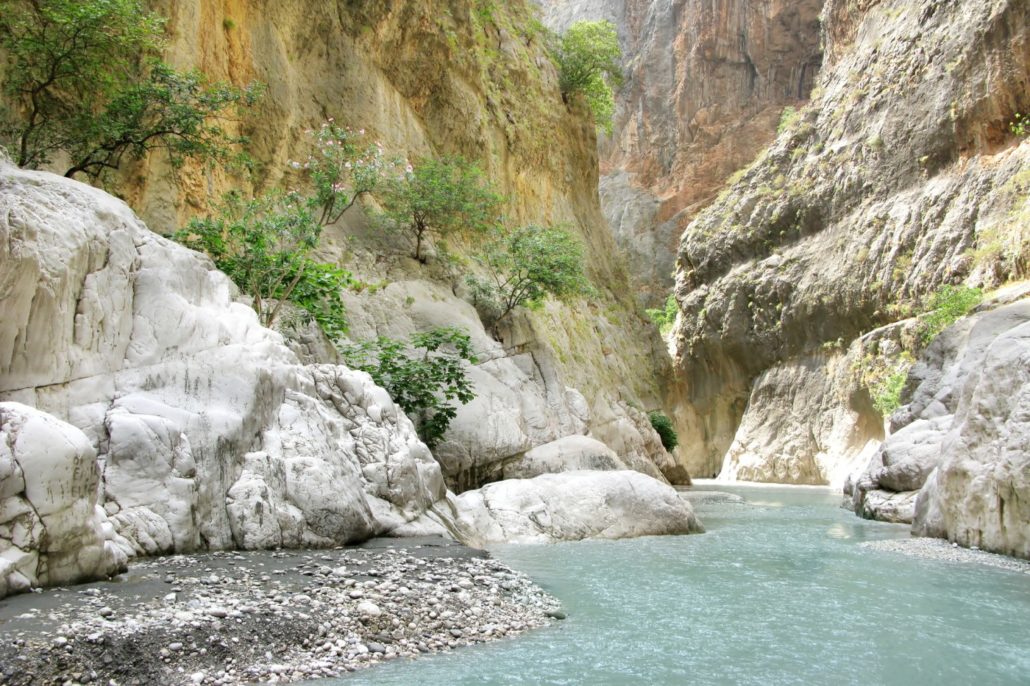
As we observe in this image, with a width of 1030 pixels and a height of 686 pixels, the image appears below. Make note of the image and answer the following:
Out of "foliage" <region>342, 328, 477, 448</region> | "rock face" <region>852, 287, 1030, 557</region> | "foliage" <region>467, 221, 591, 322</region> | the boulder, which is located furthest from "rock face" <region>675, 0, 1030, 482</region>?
"foliage" <region>342, 328, 477, 448</region>

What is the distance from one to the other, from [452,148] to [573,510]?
14631 mm

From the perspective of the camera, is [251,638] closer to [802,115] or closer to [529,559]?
[529,559]

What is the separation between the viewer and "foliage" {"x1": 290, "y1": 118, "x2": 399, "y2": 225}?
16891 millimetres

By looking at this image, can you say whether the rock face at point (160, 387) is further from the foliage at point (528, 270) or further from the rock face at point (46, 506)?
the foliage at point (528, 270)

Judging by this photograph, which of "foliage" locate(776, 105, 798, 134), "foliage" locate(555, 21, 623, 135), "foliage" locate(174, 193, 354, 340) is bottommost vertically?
"foliage" locate(174, 193, 354, 340)

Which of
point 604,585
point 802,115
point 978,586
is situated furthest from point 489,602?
point 802,115

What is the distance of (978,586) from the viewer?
27.6ft

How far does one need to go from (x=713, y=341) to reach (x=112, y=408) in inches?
1434

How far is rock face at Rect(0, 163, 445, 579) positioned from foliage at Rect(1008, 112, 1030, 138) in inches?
1127

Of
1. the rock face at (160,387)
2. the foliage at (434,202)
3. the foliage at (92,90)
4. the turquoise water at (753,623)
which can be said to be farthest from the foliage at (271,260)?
the turquoise water at (753,623)

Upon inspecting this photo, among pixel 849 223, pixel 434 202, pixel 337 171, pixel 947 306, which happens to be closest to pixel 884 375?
pixel 947 306

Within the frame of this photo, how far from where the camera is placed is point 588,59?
3334 cm

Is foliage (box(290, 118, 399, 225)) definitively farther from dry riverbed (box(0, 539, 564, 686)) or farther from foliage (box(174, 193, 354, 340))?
dry riverbed (box(0, 539, 564, 686))

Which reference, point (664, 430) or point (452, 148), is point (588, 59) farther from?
point (664, 430)
